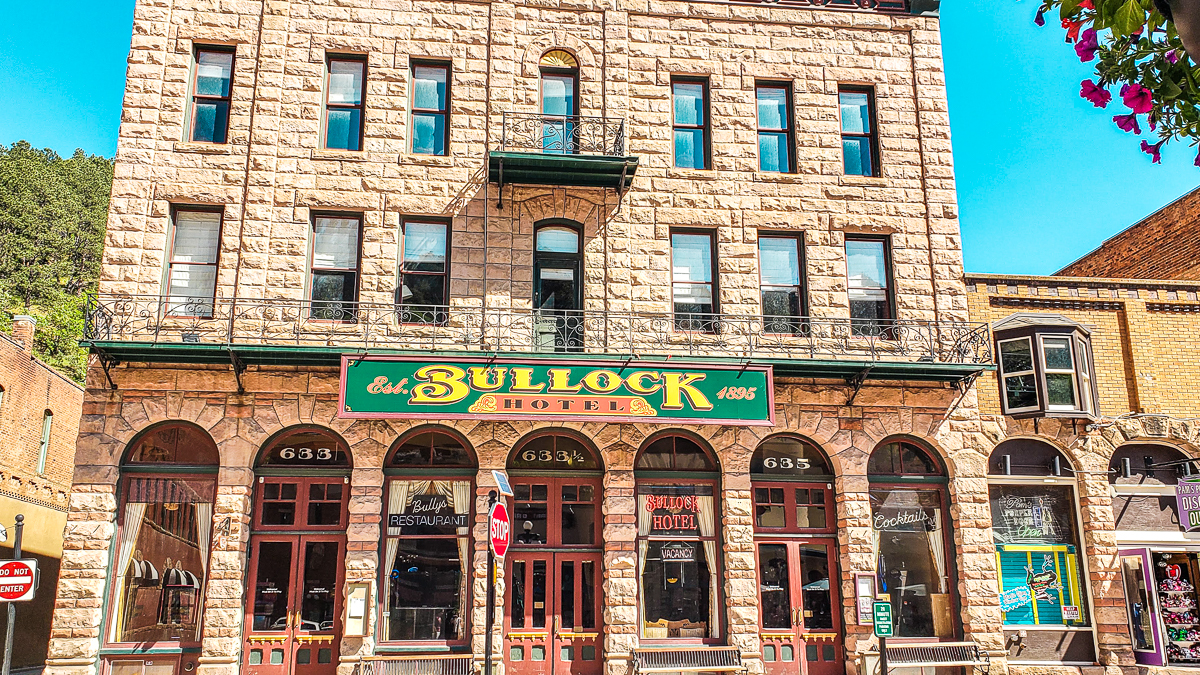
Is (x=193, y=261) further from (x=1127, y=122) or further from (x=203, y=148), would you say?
(x=1127, y=122)

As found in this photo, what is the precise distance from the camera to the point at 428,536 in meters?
16.6

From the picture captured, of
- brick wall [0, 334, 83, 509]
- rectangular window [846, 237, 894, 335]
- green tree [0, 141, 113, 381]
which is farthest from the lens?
green tree [0, 141, 113, 381]

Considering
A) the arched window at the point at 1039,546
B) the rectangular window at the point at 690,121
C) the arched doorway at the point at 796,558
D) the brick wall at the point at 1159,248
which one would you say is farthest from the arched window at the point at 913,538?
the brick wall at the point at 1159,248

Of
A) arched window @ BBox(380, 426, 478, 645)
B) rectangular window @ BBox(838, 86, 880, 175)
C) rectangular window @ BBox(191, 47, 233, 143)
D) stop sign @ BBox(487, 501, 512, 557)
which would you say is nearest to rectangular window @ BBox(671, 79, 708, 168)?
rectangular window @ BBox(838, 86, 880, 175)

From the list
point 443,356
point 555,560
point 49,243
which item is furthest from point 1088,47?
point 49,243

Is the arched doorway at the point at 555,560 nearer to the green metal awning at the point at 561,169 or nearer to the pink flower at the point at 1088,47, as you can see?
the green metal awning at the point at 561,169

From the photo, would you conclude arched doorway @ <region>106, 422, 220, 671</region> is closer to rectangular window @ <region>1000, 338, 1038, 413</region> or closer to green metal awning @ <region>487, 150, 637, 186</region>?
green metal awning @ <region>487, 150, 637, 186</region>

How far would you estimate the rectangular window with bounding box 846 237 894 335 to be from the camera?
18688 mm

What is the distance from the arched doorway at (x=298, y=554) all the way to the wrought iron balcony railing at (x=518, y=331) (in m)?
2.00

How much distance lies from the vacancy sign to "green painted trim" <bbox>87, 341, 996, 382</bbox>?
3.82m

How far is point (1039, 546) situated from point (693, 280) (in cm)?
842

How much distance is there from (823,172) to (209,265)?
1215 cm

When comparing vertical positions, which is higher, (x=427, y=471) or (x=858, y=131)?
(x=858, y=131)

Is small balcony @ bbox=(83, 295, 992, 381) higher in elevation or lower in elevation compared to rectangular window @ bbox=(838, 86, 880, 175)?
lower
